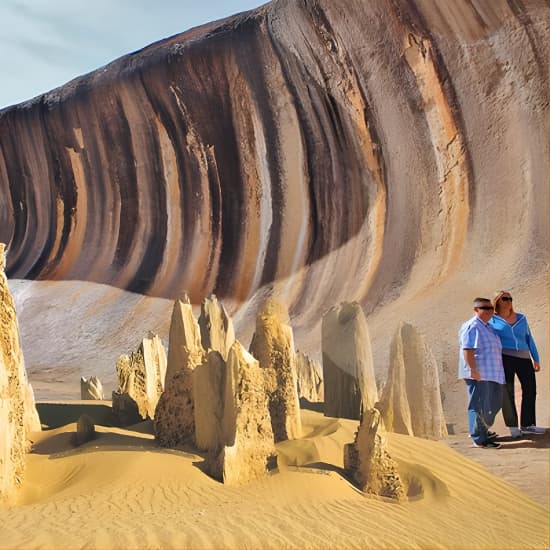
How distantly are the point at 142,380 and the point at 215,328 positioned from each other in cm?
115

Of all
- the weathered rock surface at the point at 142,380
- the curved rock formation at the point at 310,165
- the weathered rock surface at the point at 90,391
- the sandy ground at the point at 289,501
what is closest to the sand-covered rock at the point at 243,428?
the sandy ground at the point at 289,501

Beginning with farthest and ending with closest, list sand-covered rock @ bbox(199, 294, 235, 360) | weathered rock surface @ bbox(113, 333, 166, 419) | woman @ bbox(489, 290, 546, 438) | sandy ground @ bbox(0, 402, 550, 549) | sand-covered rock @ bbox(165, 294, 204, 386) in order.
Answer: weathered rock surface @ bbox(113, 333, 166, 419) < sand-covered rock @ bbox(199, 294, 235, 360) < sand-covered rock @ bbox(165, 294, 204, 386) < woman @ bbox(489, 290, 546, 438) < sandy ground @ bbox(0, 402, 550, 549)

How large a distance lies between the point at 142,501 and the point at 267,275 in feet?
35.6

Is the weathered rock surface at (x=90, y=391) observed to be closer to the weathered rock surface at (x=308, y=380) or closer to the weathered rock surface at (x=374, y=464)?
the weathered rock surface at (x=308, y=380)

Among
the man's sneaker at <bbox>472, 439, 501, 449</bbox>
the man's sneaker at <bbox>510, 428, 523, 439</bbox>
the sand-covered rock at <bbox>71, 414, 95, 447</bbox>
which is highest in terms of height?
the sand-covered rock at <bbox>71, 414, 95, 447</bbox>

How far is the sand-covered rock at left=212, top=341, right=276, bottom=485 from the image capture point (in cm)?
482

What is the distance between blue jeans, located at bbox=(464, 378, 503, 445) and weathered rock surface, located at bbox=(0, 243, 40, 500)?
8.81ft

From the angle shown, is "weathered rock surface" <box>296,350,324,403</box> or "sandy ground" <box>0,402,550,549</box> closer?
"sandy ground" <box>0,402,550,549</box>

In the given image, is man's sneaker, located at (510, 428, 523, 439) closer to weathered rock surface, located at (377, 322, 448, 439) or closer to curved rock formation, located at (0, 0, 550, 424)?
weathered rock surface, located at (377, 322, 448, 439)

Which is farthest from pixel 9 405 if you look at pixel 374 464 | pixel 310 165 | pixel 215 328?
pixel 310 165

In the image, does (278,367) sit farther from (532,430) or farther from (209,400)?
(532,430)

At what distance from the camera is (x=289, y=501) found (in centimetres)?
450

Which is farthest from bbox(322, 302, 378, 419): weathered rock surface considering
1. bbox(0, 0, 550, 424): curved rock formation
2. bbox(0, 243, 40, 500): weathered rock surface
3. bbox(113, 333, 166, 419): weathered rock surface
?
bbox(0, 243, 40, 500): weathered rock surface

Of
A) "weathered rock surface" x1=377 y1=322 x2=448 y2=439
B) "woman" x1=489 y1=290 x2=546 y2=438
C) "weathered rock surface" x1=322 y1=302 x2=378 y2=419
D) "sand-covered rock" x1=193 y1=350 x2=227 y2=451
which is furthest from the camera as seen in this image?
"weathered rock surface" x1=322 y1=302 x2=378 y2=419
